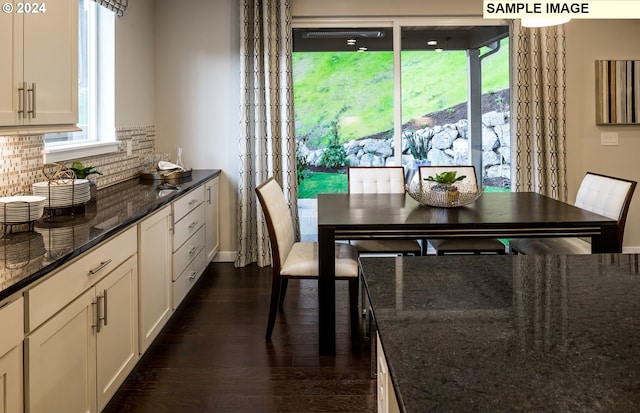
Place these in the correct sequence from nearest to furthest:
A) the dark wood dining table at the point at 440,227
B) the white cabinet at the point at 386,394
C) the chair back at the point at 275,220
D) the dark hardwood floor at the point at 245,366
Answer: the white cabinet at the point at 386,394
the dark hardwood floor at the point at 245,366
the dark wood dining table at the point at 440,227
the chair back at the point at 275,220

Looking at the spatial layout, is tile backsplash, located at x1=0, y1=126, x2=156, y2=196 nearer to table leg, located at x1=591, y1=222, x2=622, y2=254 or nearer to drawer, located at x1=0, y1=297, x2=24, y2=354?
drawer, located at x1=0, y1=297, x2=24, y2=354

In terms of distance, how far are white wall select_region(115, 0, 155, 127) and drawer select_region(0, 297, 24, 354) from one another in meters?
2.73

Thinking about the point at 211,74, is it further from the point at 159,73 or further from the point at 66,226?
the point at 66,226

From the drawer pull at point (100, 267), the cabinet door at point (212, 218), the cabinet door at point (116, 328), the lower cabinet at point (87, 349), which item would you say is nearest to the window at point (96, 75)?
the cabinet door at point (212, 218)

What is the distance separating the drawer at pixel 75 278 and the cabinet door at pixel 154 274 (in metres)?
0.24

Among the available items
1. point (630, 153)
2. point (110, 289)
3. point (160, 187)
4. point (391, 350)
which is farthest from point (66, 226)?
point (630, 153)

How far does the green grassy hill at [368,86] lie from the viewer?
5094 mm

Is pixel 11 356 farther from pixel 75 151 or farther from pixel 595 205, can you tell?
pixel 595 205

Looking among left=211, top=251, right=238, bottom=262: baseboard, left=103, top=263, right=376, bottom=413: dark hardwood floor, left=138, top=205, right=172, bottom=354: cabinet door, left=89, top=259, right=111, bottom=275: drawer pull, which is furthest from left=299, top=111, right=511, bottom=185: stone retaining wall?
left=89, top=259, right=111, bottom=275: drawer pull

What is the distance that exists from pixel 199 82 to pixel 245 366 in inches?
118

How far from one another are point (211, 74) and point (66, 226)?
3.03 m

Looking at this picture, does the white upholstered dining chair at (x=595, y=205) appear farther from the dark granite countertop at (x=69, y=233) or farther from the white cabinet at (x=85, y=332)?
the white cabinet at (x=85, y=332)

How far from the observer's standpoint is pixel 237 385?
2648 mm

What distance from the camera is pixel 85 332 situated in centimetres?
200
